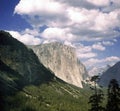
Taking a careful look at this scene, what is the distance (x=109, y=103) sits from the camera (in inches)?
2243

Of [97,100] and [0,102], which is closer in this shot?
[0,102]

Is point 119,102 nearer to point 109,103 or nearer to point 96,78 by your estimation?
point 109,103

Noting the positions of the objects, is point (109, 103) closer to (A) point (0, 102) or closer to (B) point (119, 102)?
(B) point (119, 102)

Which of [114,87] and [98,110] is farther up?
[114,87]

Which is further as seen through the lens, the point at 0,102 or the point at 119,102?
the point at 119,102

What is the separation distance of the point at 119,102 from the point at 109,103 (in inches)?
72.6

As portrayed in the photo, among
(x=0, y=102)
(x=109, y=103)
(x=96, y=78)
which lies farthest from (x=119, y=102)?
(x=0, y=102)

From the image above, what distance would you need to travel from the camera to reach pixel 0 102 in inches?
1764

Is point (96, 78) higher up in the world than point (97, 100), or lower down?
higher up

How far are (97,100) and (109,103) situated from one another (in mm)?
2298

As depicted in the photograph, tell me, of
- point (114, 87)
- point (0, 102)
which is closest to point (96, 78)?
point (114, 87)

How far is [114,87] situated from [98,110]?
17.7 ft

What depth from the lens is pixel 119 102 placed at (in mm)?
57000

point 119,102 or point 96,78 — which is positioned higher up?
point 96,78
